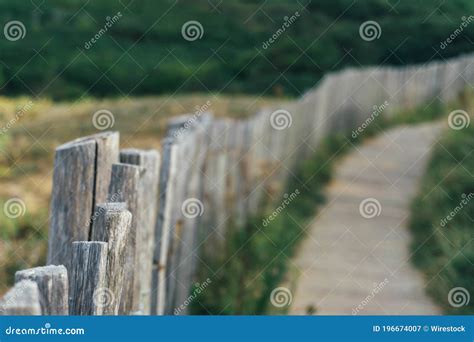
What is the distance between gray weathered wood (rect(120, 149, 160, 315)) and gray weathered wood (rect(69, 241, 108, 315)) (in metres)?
1.30

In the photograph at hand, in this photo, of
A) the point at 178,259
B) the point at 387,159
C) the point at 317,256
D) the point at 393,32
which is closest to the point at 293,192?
the point at 317,256

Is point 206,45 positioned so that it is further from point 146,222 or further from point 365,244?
point 146,222

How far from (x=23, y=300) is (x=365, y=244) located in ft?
21.6

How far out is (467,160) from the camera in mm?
10531

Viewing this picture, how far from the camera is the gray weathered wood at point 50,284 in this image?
295 centimetres

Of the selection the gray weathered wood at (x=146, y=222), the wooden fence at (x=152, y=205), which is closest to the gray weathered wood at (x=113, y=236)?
the wooden fence at (x=152, y=205)

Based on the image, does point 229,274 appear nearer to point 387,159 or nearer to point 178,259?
point 178,259

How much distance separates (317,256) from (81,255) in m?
5.44

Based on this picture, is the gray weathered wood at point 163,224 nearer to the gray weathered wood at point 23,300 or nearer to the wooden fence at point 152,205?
the wooden fence at point 152,205

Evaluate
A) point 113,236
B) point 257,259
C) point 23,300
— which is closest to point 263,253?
point 257,259

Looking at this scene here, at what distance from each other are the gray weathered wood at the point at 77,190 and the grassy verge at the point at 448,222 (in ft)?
11.4

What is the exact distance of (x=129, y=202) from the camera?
433cm

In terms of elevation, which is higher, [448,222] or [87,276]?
[87,276]

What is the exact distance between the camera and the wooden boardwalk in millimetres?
7543
